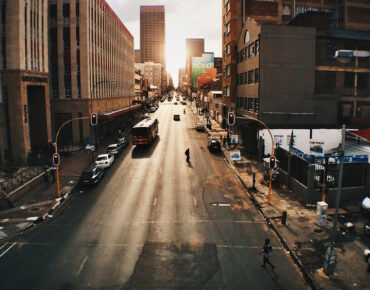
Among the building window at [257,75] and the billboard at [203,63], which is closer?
the building window at [257,75]

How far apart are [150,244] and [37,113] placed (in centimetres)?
3421

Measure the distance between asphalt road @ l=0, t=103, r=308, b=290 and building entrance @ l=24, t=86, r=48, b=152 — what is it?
19.5 metres

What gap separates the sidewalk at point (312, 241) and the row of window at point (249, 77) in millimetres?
18796

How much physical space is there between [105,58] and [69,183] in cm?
3894

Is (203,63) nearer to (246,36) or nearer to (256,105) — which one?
(246,36)

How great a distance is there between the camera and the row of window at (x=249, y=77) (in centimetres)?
4284

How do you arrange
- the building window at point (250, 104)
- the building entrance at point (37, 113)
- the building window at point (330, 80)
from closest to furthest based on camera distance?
1. the building window at point (330, 80)
2. the building entrance at point (37, 113)
3. the building window at point (250, 104)

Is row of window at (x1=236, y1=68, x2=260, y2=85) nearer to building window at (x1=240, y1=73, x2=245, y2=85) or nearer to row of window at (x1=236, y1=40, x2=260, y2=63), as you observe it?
building window at (x1=240, y1=73, x2=245, y2=85)

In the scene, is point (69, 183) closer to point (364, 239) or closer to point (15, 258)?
point (15, 258)

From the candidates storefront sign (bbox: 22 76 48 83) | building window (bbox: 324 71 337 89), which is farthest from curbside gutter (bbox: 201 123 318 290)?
storefront sign (bbox: 22 76 48 83)

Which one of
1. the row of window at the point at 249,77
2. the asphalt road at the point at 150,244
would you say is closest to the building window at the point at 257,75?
the row of window at the point at 249,77

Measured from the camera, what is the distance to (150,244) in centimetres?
1872

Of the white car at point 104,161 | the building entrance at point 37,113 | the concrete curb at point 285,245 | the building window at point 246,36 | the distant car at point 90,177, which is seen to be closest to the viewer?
the concrete curb at point 285,245

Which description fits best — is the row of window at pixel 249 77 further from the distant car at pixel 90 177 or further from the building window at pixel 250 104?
the distant car at pixel 90 177
